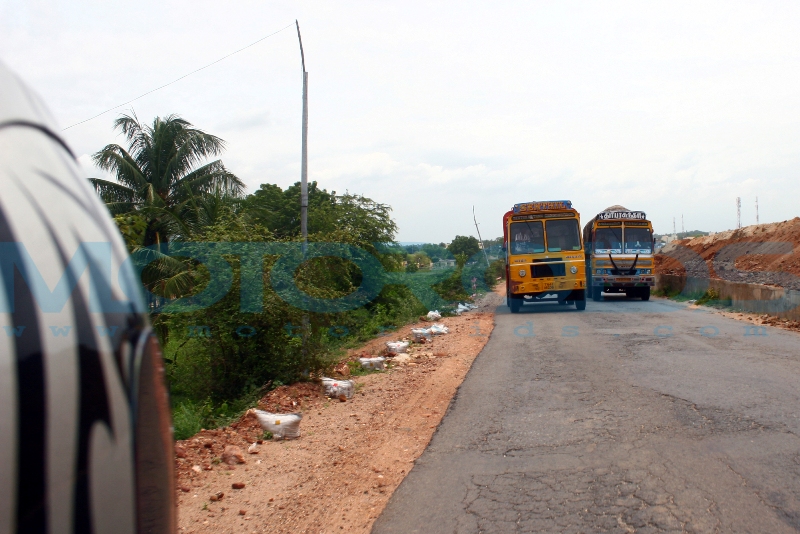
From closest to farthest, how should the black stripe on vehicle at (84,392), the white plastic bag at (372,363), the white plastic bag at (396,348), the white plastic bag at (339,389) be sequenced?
the black stripe on vehicle at (84,392)
the white plastic bag at (339,389)
the white plastic bag at (372,363)
the white plastic bag at (396,348)

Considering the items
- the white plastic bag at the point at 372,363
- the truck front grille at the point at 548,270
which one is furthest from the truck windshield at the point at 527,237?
the white plastic bag at the point at 372,363

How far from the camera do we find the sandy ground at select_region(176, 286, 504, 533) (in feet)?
15.2

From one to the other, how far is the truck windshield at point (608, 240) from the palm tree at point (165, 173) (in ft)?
39.6

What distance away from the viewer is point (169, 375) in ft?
38.3

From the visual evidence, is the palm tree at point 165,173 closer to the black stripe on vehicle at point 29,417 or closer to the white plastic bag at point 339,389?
the white plastic bag at point 339,389

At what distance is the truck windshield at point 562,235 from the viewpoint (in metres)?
18.8

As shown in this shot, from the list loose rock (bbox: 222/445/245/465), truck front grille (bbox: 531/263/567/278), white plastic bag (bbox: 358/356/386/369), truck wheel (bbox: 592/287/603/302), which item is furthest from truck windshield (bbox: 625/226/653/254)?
loose rock (bbox: 222/445/245/465)

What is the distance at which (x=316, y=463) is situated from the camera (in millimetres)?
5875

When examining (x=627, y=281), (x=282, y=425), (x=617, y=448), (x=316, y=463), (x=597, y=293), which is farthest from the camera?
(x=597, y=293)

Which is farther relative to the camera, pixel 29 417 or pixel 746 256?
pixel 746 256

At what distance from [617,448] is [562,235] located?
45.5ft

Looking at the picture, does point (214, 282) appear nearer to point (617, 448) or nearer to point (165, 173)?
point (617, 448)

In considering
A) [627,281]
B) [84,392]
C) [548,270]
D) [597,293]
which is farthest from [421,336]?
[84,392]

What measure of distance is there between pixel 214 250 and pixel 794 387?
7.34 metres
